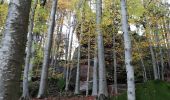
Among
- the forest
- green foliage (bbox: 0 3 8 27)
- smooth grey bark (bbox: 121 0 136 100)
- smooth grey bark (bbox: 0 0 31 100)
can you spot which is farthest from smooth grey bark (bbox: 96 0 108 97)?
smooth grey bark (bbox: 0 0 31 100)

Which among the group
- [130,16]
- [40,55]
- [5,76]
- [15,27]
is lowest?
[5,76]

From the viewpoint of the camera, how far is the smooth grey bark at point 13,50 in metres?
3.00

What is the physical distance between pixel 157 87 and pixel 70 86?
15979 mm

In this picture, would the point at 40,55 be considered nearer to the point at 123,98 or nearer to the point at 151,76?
the point at 151,76

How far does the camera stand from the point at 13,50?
3053mm

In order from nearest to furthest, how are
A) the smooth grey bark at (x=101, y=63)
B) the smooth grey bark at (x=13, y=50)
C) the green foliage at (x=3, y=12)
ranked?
the smooth grey bark at (x=13, y=50) < the smooth grey bark at (x=101, y=63) < the green foliage at (x=3, y=12)

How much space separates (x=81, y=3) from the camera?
21594 mm

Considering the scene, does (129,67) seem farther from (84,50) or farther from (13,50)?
(84,50)

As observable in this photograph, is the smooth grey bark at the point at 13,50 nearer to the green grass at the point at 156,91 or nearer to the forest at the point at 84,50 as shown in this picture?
the forest at the point at 84,50

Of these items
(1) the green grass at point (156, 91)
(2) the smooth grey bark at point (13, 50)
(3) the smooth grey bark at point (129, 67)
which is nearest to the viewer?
(2) the smooth grey bark at point (13, 50)

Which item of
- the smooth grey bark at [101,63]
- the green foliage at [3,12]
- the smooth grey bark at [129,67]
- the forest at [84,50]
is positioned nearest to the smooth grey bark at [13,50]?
the forest at [84,50]

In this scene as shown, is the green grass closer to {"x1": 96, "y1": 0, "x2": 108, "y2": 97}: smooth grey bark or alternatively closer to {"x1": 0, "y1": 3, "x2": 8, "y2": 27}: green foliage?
{"x1": 96, "y1": 0, "x2": 108, "y2": 97}: smooth grey bark

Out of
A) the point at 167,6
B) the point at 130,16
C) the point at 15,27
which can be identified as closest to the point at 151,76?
the point at 167,6

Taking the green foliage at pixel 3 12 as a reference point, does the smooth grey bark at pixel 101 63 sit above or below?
below
